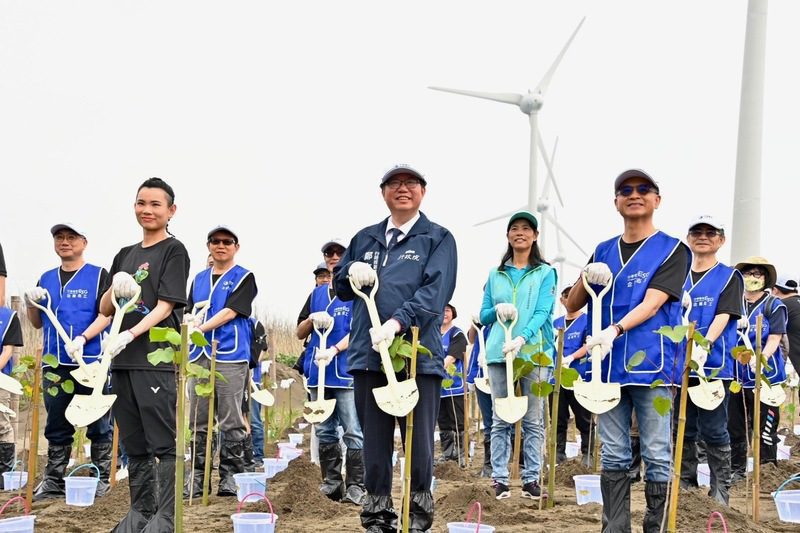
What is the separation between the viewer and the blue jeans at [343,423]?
21.1 ft

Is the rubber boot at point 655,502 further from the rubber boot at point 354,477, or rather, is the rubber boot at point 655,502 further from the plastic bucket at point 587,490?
the rubber boot at point 354,477

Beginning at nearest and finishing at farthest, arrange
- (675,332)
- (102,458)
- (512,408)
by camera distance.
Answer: (675,332)
(512,408)
(102,458)

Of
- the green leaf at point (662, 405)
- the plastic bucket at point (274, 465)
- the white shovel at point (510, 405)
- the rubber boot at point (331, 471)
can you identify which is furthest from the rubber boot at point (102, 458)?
the green leaf at point (662, 405)

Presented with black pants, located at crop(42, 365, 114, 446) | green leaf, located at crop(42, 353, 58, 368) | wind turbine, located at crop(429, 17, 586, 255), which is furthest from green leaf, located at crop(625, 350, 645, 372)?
wind turbine, located at crop(429, 17, 586, 255)

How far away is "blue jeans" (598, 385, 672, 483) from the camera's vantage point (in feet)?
14.5

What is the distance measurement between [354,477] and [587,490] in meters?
1.68

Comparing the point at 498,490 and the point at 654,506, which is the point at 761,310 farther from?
the point at 654,506

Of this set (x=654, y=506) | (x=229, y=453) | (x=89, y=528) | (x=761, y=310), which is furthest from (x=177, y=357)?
(x=761, y=310)

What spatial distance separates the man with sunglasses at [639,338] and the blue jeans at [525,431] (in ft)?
6.83

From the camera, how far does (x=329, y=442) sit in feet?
21.7

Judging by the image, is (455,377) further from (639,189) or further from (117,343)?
(117,343)

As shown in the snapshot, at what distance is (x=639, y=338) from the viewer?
4.41 meters

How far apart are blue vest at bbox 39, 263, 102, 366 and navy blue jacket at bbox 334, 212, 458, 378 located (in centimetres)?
296

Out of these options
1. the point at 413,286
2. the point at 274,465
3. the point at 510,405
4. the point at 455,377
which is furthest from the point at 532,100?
the point at 413,286
